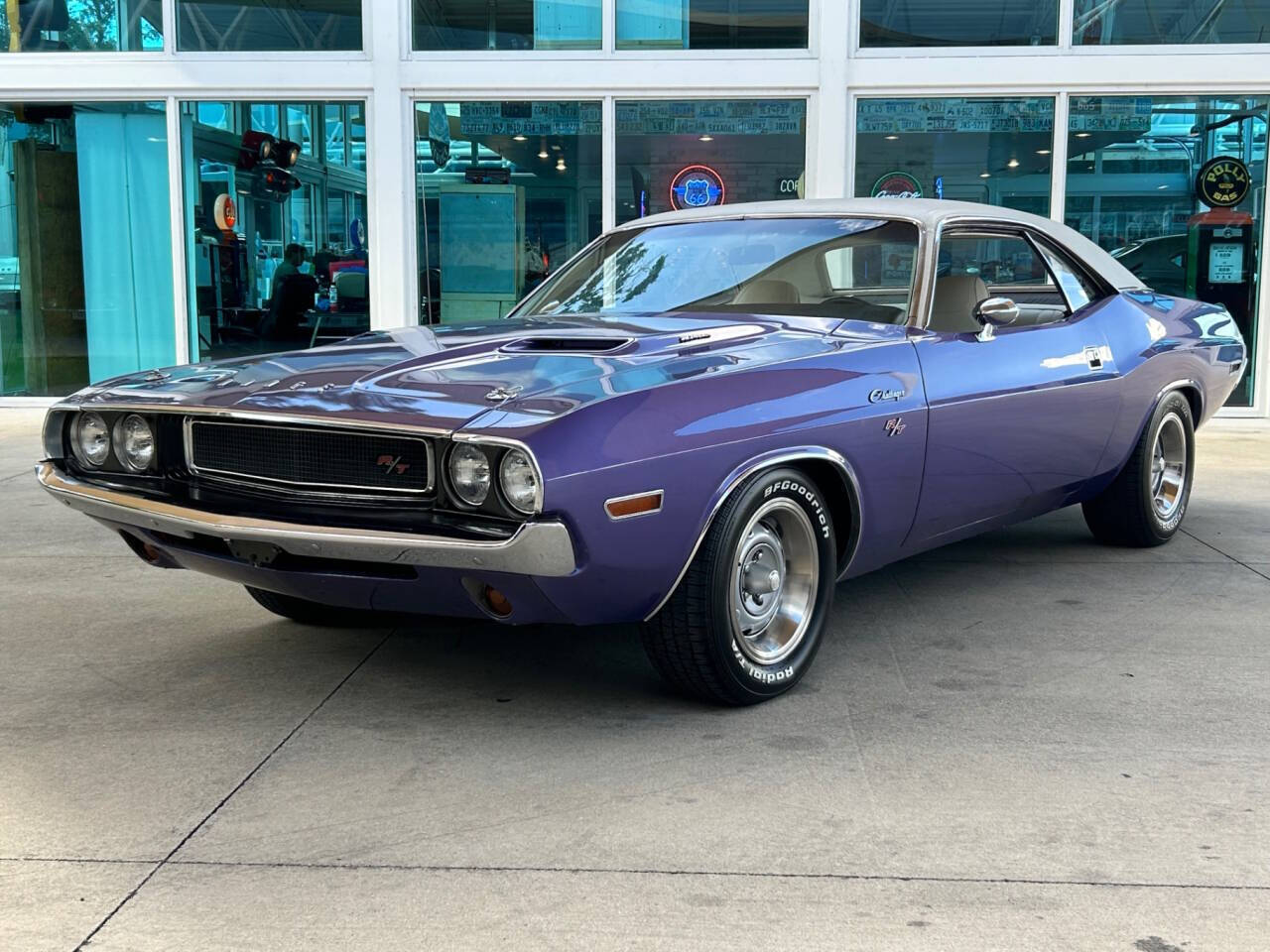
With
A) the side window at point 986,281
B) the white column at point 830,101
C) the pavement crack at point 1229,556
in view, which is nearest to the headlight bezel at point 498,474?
the side window at point 986,281

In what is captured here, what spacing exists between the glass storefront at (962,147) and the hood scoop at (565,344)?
732cm

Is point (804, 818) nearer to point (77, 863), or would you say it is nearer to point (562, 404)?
point (562, 404)

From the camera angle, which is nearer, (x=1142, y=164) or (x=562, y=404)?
(x=562, y=404)

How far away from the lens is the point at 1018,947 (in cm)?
229

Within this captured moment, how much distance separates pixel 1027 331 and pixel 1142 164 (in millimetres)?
6844

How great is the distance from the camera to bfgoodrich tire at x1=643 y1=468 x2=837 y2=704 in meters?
3.34

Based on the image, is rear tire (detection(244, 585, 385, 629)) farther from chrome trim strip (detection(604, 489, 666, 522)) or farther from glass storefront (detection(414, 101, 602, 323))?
glass storefront (detection(414, 101, 602, 323))

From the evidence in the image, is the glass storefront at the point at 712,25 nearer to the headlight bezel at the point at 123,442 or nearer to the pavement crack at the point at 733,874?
the headlight bezel at the point at 123,442

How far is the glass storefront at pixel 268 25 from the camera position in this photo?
10930 mm

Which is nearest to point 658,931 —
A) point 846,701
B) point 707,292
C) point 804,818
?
point 804,818

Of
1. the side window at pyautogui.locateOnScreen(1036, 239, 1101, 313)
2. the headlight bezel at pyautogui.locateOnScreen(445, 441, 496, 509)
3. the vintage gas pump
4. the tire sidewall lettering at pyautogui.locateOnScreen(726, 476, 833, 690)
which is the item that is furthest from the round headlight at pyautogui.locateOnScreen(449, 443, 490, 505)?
the vintage gas pump

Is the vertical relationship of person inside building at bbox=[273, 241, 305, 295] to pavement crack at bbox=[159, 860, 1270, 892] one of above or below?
above

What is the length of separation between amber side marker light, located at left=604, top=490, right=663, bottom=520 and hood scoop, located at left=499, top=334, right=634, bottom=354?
0.61 metres

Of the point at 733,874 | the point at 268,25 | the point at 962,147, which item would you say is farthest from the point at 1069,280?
the point at 268,25
